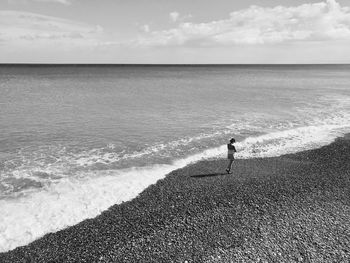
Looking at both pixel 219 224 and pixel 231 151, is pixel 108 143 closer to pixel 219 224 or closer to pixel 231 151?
pixel 231 151

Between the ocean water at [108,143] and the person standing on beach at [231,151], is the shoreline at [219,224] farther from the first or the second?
the ocean water at [108,143]

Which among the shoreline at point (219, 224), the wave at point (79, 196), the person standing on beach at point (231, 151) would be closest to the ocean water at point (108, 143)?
the wave at point (79, 196)

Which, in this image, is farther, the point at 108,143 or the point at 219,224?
the point at 108,143

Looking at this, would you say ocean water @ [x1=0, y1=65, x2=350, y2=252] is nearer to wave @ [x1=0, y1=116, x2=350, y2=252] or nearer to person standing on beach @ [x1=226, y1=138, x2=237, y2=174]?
wave @ [x1=0, y1=116, x2=350, y2=252]

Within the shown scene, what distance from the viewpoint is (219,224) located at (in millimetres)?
14758

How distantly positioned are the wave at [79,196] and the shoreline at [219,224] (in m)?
1.02

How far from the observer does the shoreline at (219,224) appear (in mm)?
12742

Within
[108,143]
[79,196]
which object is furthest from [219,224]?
[108,143]

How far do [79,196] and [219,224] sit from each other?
29.6 ft

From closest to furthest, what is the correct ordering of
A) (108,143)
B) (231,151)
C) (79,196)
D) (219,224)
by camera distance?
(219,224) < (79,196) < (231,151) < (108,143)

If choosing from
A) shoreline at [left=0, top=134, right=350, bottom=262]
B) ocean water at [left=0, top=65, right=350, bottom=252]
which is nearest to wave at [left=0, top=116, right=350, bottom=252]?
ocean water at [left=0, top=65, right=350, bottom=252]

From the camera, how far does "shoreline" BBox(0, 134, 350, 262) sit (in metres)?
12.7

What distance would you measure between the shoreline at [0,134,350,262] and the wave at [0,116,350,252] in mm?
1019

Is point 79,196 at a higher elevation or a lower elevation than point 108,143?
lower
